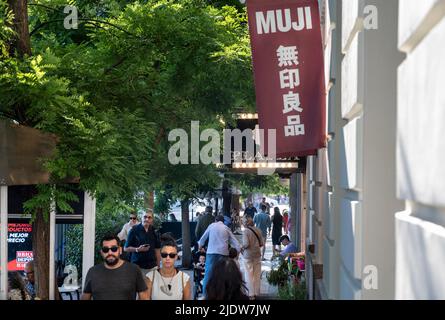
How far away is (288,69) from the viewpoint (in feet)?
28.3

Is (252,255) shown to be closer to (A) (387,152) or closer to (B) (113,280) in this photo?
(B) (113,280)

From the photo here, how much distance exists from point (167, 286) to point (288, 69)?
7.95ft

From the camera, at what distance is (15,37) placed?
1110cm

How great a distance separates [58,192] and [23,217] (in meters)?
1.51

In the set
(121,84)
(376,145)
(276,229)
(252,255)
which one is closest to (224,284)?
(376,145)

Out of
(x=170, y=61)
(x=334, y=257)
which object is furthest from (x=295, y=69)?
(x=170, y=61)

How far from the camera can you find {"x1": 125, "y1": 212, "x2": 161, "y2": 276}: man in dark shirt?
16.1 meters

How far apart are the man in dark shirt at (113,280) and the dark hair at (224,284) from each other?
1.66m

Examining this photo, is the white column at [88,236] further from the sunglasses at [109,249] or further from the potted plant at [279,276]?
the potted plant at [279,276]

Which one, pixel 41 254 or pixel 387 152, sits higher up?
pixel 387 152

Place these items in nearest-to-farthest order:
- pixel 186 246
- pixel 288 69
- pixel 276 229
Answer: pixel 288 69
pixel 186 246
pixel 276 229

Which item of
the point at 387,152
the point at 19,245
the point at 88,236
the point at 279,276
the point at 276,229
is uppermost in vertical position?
the point at 276,229

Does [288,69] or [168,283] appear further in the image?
[288,69]
